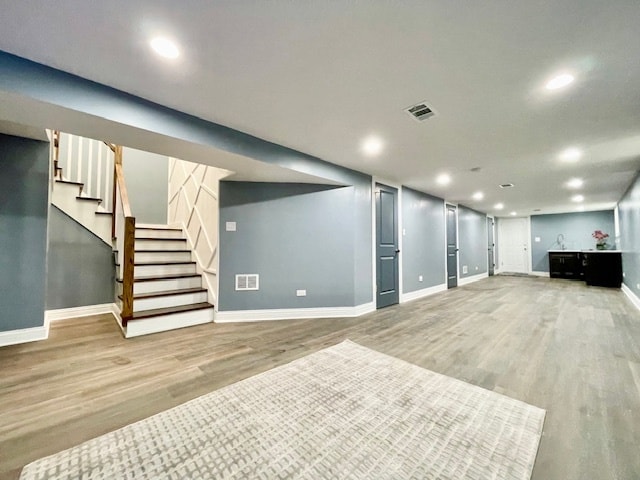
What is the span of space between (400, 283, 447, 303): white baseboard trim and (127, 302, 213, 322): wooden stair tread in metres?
3.54

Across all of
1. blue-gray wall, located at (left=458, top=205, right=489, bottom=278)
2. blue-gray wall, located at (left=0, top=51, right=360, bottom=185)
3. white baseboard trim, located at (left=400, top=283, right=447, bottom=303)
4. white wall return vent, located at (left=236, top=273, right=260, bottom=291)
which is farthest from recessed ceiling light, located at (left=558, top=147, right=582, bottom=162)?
white wall return vent, located at (left=236, top=273, right=260, bottom=291)

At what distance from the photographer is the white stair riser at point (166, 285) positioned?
346 centimetres

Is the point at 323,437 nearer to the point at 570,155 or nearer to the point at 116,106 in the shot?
the point at 116,106

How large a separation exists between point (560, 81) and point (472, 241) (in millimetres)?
7037

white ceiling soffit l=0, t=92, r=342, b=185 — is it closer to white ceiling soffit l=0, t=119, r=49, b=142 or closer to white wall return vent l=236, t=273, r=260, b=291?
white ceiling soffit l=0, t=119, r=49, b=142

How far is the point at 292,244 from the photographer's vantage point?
3902 mm

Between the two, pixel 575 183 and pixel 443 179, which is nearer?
pixel 443 179

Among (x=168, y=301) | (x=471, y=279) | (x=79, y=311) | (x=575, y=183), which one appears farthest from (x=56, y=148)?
(x=471, y=279)

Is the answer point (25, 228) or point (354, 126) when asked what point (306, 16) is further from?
point (25, 228)

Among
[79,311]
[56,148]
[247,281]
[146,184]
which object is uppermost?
[56,148]

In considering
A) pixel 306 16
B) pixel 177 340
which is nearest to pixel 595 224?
pixel 306 16

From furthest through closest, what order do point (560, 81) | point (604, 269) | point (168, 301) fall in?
point (604, 269)
point (168, 301)
point (560, 81)

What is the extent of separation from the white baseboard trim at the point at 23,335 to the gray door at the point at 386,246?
4.39 m

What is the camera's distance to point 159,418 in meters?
1.57
